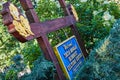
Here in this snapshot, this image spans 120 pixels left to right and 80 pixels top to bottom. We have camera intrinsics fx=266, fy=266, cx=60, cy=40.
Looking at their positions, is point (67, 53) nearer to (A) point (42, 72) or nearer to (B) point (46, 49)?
(B) point (46, 49)

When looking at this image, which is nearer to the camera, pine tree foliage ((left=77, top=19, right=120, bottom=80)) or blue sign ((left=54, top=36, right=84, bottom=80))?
pine tree foliage ((left=77, top=19, right=120, bottom=80))

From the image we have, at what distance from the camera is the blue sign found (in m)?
3.16

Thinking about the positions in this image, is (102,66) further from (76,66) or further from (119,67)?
(76,66)

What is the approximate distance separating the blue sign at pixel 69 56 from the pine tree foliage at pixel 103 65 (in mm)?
→ 564

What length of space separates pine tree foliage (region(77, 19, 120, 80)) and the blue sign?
0.56 m

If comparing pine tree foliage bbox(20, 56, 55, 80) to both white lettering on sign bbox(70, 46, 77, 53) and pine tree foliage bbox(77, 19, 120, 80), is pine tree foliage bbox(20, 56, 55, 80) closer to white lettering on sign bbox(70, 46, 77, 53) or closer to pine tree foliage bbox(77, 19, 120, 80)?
pine tree foliage bbox(77, 19, 120, 80)

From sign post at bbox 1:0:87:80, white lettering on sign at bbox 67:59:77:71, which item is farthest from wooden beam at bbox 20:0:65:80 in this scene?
white lettering on sign at bbox 67:59:77:71

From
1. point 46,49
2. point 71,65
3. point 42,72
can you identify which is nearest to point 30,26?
point 46,49

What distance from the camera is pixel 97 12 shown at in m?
4.98

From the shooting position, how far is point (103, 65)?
2.46 metres

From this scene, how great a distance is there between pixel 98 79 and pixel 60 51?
0.92m

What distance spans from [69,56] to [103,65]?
1.03 metres

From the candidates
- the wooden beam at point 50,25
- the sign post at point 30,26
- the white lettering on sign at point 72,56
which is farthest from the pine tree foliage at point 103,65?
the white lettering on sign at point 72,56

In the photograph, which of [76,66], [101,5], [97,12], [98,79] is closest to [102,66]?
[98,79]
